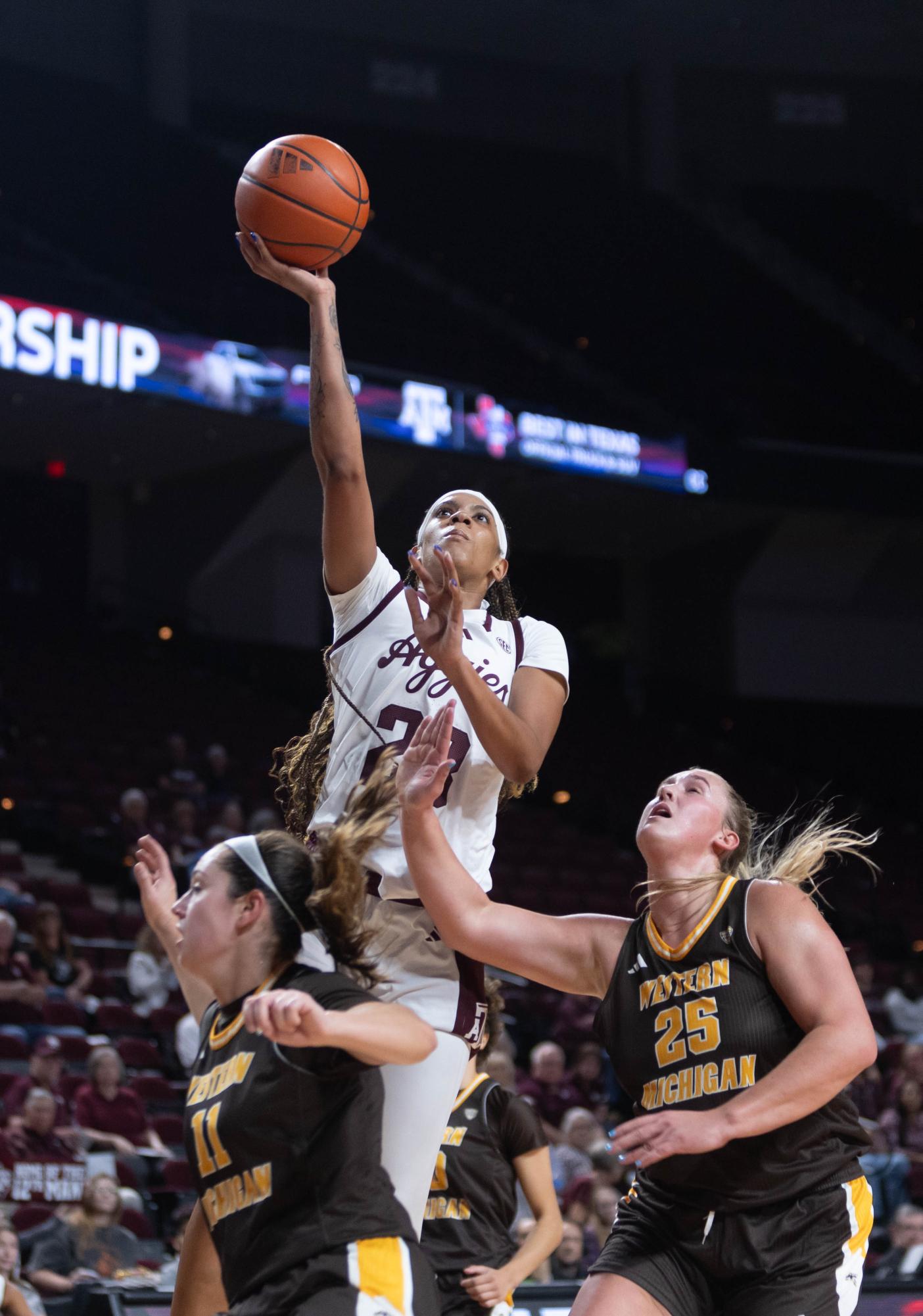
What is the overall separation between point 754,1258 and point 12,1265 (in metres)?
4.41

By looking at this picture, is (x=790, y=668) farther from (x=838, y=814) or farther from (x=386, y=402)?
(x=386, y=402)

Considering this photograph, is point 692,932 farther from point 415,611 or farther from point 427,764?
point 415,611

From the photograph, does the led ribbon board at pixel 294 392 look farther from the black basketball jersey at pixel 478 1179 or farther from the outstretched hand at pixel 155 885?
the outstretched hand at pixel 155 885

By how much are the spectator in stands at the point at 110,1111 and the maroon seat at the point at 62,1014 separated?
0.97m

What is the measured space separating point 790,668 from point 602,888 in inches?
286

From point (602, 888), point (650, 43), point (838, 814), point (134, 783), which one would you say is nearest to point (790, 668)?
point (838, 814)

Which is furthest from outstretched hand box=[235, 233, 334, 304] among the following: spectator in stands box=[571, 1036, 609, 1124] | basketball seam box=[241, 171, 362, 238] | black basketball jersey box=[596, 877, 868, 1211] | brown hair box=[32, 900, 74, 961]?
spectator in stands box=[571, 1036, 609, 1124]

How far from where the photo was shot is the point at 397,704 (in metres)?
3.34

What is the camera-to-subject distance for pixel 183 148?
754 inches

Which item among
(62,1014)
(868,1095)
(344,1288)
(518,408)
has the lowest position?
(344,1288)

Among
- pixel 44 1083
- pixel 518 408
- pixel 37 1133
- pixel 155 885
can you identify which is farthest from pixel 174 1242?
pixel 518 408

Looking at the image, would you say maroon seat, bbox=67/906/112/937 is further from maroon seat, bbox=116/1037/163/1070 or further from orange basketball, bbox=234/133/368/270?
orange basketball, bbox=234/133/368/270

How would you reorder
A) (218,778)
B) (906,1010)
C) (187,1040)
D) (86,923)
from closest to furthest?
(187,1040)
(86,923)
(906,1010)
(218,778)

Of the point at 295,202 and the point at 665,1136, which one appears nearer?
the point at 665,1136
